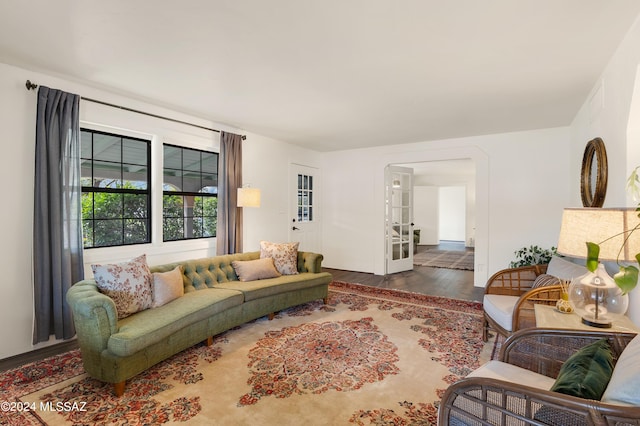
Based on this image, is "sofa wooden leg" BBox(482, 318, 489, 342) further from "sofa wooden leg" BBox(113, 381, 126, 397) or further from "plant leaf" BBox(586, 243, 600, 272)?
"sofa wooden leg" BBox(113, 381, 126, 397)

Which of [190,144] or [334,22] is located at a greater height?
[334,22]

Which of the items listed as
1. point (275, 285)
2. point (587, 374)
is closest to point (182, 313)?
point (275, 285)

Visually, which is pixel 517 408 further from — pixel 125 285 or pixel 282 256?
pixel 282 256

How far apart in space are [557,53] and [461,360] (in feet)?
8.46

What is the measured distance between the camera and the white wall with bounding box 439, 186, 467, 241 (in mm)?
11969

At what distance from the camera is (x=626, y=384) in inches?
41.1

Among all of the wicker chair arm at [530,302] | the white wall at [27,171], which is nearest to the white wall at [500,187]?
the wicker chair arm at [530,302]

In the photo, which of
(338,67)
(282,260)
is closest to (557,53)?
(338,67)

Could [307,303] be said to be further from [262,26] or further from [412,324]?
[262,26]

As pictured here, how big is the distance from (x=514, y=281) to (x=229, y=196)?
143 inches

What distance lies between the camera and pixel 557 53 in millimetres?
2539

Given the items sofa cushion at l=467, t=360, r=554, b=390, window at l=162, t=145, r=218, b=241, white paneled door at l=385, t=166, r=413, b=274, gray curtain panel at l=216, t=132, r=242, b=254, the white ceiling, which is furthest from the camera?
white paneled door at l=385, t=166, r=413, b=274

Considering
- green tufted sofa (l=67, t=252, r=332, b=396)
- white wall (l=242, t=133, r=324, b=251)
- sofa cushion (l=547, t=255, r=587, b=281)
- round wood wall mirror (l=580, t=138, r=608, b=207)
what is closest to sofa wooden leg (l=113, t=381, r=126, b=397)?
green tufted sofa (l=67, t=252, r=332, b=396)

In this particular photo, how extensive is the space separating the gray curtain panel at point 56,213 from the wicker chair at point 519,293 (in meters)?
3.86
